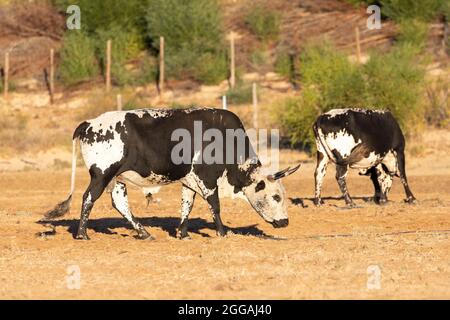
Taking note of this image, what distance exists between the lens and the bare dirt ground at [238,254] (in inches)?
422

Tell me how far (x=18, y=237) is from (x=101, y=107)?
787 inches

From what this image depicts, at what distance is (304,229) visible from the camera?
15898 millimetres

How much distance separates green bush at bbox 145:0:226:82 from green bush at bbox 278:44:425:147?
8.30 m

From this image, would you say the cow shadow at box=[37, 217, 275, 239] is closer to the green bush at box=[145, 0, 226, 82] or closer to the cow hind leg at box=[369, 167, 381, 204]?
the cow hind leg at box=[369, 167, 381, 204]

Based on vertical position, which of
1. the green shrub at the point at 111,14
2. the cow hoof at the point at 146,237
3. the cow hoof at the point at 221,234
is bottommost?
the cow hoof at the point at 146,237

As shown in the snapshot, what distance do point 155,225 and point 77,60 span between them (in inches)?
895

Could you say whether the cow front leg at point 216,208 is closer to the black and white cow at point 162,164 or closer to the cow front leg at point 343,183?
the black and white cow at point 162,164

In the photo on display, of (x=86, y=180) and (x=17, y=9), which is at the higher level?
(x=17, y=9)

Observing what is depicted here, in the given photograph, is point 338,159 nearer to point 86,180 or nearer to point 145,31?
point 86,180

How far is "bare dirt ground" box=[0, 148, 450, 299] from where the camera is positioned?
10711mm

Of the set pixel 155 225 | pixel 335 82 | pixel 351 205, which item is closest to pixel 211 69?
pixel 335 82

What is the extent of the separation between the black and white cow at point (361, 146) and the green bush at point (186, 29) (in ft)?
62.9

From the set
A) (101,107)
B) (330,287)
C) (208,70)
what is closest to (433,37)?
(208,70)

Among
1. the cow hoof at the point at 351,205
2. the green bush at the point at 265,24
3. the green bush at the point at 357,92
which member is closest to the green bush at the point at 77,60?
the green bush at the point at 265,24
